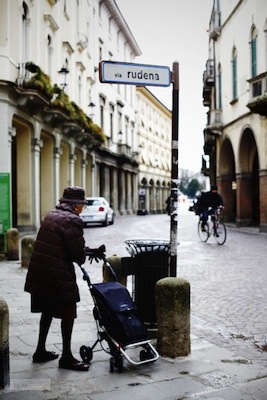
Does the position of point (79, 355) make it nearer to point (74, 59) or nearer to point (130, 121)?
point (74, 59)

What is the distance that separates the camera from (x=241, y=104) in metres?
26.8

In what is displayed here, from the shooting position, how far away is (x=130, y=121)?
181 ft

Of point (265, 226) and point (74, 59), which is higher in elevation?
point (74, 59)

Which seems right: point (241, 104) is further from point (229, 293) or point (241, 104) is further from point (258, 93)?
point (229, 293)

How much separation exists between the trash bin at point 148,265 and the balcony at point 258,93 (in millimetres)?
15840

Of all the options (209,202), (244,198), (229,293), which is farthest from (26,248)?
(244,198)

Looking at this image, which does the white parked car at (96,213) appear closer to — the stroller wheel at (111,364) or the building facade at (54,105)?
the building facade at (54,105)

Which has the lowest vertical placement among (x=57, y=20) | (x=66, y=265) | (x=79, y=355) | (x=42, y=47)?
(x=79, y=355)

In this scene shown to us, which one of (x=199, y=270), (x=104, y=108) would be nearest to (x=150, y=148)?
(x=104, y=108)

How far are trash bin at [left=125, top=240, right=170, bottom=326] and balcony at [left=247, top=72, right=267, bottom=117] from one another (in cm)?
1584

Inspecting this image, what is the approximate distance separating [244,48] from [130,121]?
29322mm

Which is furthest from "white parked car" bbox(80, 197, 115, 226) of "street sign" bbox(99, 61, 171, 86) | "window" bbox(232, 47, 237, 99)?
"street sign" bbox(99, 61, 171, 86)

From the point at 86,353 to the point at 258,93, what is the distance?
1972 centimetres

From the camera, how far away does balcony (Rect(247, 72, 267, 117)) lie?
2109 cm
